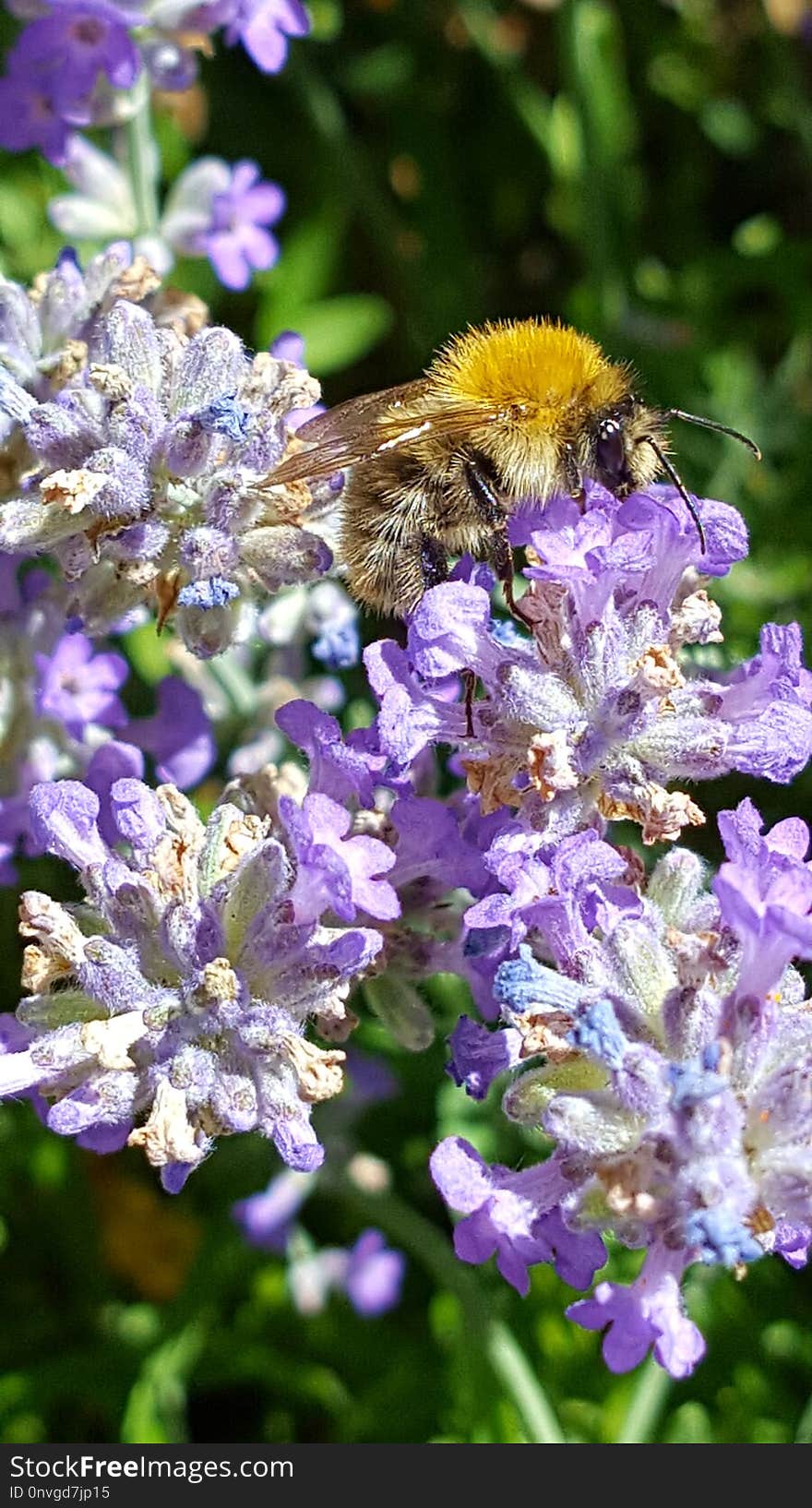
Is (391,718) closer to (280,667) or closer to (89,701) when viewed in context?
(89,701)

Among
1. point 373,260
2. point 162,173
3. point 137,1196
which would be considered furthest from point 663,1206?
point 373,260

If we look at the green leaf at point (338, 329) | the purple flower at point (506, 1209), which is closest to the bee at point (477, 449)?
the purple flower at point (506, 1209)

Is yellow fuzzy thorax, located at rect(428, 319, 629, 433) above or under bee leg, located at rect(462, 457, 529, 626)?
above

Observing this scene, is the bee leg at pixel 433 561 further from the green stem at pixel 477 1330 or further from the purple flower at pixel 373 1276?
the purple flower at pixel 373 1276

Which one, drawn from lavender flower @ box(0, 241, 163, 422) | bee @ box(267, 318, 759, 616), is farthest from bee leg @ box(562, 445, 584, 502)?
lavender flower @ box(0, 241, 163, 422)

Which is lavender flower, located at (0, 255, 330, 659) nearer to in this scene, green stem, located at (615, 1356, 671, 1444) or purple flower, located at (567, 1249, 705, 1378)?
purple flower, located at (567, 1249, 705, 1378)

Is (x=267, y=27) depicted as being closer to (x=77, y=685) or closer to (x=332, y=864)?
(x=77, y=685)

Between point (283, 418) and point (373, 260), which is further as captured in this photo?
point (373, 260)
